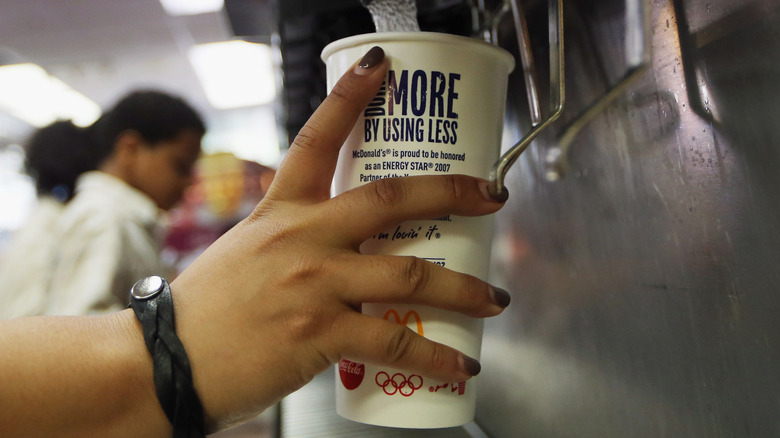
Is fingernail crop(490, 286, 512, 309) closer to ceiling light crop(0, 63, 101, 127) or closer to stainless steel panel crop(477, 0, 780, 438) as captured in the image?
stainless steel panel crop(477, 0, 780, 438)

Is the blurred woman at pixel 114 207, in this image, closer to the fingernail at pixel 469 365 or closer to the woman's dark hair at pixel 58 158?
the woman's dark hair at pixel 58 158

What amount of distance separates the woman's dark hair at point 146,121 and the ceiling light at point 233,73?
1740mm

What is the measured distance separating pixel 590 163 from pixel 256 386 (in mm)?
311

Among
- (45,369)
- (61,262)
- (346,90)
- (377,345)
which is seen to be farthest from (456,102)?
(61,262)

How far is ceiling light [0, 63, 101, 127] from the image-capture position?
3979 millimetres

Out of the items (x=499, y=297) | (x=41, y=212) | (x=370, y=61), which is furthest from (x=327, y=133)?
(x=41, y=212)

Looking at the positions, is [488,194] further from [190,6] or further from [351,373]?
[190,6]

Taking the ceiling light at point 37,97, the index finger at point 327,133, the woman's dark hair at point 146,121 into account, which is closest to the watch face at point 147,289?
the index finger at point 327,133

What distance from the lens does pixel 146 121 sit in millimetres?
2074

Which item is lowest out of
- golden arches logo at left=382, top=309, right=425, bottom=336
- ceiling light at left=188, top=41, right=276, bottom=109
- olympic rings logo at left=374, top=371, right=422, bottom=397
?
olympic rings logo at left=374, top=371, right=422, bottom=397

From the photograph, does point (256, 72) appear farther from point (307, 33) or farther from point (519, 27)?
point (519, 27)

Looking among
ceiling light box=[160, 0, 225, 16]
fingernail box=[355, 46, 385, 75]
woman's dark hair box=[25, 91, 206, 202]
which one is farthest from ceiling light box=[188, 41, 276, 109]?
fingernail box=[355, 46, 385, 75]

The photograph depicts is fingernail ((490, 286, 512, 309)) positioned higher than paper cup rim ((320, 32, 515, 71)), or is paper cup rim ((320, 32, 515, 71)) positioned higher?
paper cup rim ((320, 32, 515, 71))

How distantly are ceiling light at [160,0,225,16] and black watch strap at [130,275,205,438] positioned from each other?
323 cm
